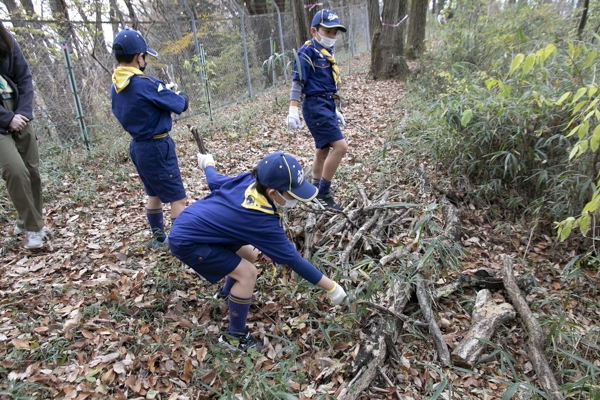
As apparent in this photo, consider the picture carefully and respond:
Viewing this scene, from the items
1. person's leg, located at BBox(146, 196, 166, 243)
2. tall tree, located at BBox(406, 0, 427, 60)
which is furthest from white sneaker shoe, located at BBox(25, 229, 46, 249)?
tall tree, located at BBox(406, 0, 427, 60)

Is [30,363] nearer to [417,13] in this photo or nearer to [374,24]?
[374,24]

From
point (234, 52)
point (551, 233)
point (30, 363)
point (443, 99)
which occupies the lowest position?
point (551, 233)

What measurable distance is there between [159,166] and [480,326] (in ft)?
8.47

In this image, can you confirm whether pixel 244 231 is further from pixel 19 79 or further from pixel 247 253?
pixel 19 79

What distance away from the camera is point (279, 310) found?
8.82 feet

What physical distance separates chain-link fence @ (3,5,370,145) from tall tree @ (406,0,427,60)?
372 cm

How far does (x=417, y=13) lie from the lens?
34.2ft

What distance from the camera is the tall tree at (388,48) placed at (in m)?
9.30

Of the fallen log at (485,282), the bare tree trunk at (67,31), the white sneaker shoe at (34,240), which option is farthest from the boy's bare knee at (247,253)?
the bare tree trunk at (67,31)

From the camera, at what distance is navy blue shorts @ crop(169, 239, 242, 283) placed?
7.26ft

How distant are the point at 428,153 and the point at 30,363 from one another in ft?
13.8

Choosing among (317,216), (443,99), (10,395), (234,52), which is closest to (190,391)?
(10,395)

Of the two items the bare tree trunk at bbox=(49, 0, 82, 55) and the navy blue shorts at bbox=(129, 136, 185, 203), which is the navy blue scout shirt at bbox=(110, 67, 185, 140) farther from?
the bare tree trunk at bbox=(49, 0, 82, 55)

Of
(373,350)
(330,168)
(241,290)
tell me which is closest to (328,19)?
(330,168)
